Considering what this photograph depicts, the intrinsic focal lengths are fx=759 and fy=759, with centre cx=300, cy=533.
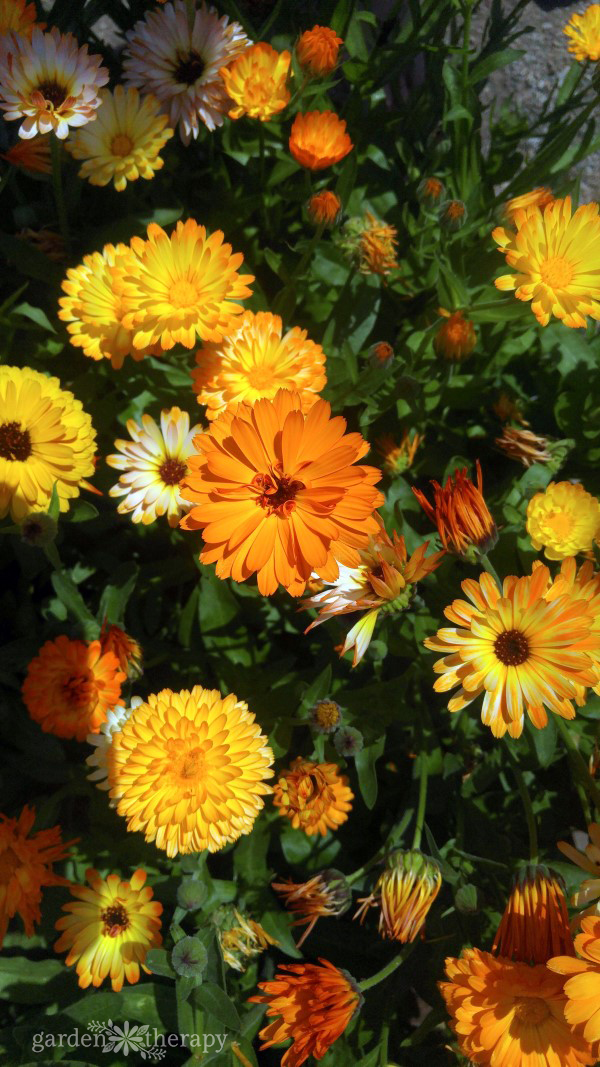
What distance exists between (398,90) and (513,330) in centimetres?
76

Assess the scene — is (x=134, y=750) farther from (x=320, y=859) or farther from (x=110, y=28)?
(x=110, y=28)

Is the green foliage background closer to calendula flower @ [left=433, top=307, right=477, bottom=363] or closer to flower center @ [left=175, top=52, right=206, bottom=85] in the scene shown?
calendula flower @ [left=433, top=307, right=477, bottom=363]

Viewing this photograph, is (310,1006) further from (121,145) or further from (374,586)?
(121,145)

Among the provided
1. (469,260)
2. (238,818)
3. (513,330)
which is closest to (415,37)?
(469,260)

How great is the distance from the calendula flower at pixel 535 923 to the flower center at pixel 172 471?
3.22 feet

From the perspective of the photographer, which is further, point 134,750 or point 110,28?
point 110,28

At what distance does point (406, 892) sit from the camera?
138 centimetres

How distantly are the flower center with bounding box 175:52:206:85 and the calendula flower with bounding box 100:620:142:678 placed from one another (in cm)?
119

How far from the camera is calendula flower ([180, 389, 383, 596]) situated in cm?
114

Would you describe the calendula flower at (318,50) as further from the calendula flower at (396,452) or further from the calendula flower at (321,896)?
the calendula flower at (321,896)

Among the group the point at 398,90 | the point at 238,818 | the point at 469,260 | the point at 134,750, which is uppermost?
the point at 398,90

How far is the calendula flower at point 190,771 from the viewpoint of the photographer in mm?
1271

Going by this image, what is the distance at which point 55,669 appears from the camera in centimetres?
151

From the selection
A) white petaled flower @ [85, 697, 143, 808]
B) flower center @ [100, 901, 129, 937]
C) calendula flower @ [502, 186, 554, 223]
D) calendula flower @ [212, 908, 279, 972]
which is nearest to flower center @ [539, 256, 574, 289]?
calendula flower @ [502, 186, 554, 223]
